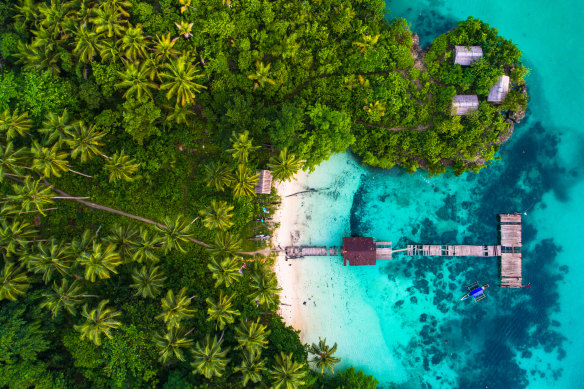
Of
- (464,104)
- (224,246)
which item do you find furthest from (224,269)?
(464,104)

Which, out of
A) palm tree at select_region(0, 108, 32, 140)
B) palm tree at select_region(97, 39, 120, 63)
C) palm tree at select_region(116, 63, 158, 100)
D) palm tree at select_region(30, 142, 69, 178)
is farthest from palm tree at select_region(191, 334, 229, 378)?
palm tree at select_region(97, 39, 120, 63)

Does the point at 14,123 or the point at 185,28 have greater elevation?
the point at 185,28

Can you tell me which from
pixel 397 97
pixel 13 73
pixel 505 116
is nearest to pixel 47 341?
pixel 13 73

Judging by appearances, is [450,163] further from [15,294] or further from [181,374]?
[15,294]

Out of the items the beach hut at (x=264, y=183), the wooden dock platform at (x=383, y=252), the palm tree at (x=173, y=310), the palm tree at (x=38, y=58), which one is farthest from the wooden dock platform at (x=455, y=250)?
the palm tree at (x=38, y=58)

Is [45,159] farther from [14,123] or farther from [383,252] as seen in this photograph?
[383,252]

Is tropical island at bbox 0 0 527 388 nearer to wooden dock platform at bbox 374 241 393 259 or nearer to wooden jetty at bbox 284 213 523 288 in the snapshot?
wooden jetty at bbox 284 213 523 288
